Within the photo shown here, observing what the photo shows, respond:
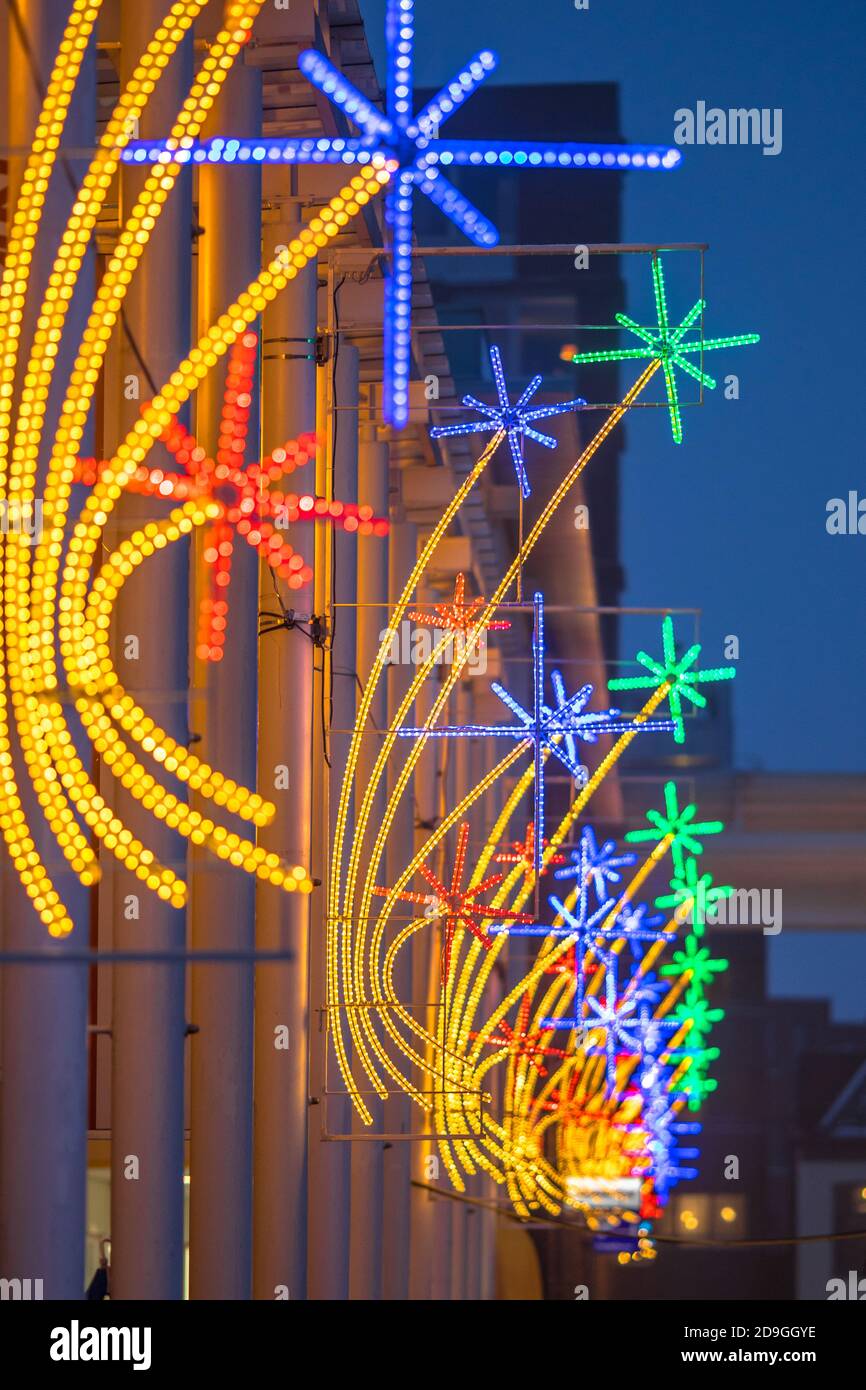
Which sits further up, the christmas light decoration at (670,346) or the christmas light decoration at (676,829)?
the christmas light decoration at (670,346)

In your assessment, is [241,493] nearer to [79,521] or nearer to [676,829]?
[79,521]

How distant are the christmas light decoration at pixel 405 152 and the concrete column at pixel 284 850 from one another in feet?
25.4

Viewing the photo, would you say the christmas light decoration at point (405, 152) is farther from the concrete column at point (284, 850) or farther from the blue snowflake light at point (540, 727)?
the concrete column at point (284, 850)

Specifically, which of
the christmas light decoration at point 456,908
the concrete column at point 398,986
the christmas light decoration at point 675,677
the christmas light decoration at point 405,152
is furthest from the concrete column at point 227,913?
the concrete column at point 398,986

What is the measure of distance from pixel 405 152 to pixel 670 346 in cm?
593

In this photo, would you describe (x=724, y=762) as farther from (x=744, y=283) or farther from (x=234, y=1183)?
(x=234, y=1183)

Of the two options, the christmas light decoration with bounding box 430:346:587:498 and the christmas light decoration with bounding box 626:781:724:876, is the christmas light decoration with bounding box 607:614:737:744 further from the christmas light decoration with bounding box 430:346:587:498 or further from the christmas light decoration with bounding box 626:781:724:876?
the christmas light decoration with bounding box 430:346:587:498

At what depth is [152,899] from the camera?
11.2 meters

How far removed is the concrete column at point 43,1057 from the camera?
832 centimetres

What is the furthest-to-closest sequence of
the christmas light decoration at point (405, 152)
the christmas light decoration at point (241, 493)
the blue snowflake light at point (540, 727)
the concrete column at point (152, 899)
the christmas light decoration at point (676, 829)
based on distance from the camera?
the christmas light decoration at point (676, 829) < the blue snowflake light at point (540, 727) < the concrete column at point (152, 899) < the christmas light decoration at point (241, 493) < the christmas light decoration at point (405, 152)

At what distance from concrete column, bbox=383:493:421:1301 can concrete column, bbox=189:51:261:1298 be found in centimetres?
794

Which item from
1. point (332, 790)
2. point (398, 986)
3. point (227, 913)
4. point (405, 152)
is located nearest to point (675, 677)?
point (332, 790)

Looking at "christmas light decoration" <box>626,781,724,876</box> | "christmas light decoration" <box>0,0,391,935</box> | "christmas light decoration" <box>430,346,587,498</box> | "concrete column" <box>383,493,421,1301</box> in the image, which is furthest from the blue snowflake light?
"concrete column" <box>383,493,421,1301</box>

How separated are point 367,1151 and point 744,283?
19.4m
